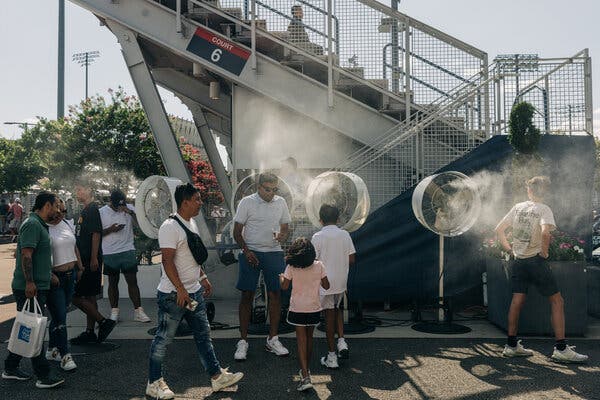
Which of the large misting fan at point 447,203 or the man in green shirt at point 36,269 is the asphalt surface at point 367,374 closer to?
the man in green shirt at point 36,269

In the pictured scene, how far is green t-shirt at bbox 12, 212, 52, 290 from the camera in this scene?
479cm

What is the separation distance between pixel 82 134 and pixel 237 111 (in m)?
12.9

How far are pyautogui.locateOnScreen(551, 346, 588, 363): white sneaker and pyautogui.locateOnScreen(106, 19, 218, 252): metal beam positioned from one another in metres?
6.18

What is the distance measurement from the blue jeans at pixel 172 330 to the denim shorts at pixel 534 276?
3226 mm

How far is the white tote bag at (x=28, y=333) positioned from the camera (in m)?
4.66

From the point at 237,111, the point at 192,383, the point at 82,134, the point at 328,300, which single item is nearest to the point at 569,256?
the point at 328,300

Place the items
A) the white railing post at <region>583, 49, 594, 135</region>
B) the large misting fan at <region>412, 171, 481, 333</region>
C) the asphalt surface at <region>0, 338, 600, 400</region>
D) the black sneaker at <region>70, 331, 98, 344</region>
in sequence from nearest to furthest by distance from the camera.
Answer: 1. the asphalt surface at <region>0, 338, 600, 400</region>
2. the black sneaker at <region>70, 331, 98, 344</region>
3. the large misting fan at <region>412, 171, 481, 333</region>
4. the white railing post at <region>583, 49, 594, 135</region>

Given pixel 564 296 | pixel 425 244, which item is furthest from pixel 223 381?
pixel 425 244

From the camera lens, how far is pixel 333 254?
212 inches

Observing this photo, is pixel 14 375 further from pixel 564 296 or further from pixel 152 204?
pixel 564 296

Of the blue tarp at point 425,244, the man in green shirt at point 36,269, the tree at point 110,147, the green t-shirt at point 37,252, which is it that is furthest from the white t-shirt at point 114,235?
the tree at point 110,147

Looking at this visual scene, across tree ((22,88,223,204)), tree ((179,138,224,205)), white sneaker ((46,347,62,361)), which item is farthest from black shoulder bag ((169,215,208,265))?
tree ((22,88,223,204))

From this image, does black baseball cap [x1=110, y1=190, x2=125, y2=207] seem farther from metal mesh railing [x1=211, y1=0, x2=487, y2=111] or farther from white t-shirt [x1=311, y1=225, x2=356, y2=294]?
metal mesh railing [x1=211, y1=0, x2=487, y2=111]

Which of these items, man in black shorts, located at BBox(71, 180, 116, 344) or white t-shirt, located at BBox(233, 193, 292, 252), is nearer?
white t-shirt, located at BBox(233, 193, 292, 252)
